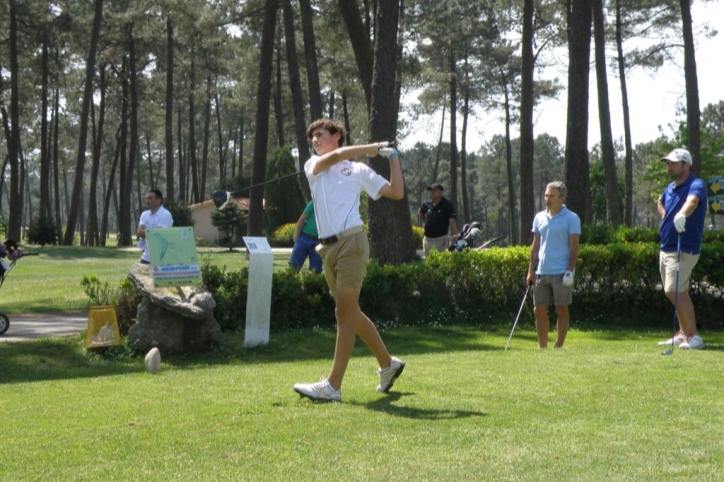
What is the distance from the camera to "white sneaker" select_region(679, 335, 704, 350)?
32.9ft

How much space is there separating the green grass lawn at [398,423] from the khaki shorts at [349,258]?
0.83 meters

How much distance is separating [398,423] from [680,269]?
565cm

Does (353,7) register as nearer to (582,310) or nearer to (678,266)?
(582,310)

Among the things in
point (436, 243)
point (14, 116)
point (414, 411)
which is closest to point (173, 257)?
point (414, 411)

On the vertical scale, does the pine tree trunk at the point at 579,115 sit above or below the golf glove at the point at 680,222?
above

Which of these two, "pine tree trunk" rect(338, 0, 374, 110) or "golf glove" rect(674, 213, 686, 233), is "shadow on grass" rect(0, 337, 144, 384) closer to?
"golf glove" rect(674, 213, 686, 233)

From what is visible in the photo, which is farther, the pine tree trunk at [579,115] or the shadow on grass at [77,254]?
the shadow on grass at [77,254]

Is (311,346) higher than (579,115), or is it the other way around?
(579,115)

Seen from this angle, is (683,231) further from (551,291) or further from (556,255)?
(551,291)

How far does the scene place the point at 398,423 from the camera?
567cm

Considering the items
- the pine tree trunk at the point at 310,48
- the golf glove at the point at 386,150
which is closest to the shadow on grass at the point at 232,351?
the golf glove at the point at 386,150

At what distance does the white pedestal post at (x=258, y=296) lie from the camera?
11.7 meters

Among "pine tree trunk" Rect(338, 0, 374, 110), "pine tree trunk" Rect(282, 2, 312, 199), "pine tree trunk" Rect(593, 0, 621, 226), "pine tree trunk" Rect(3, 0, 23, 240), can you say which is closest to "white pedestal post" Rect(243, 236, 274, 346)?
"pine tree trunk" Rect(338, 0, 374, 110)

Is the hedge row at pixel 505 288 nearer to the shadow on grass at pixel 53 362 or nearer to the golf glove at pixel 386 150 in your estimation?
the shadow on grass at pixel 53 362
